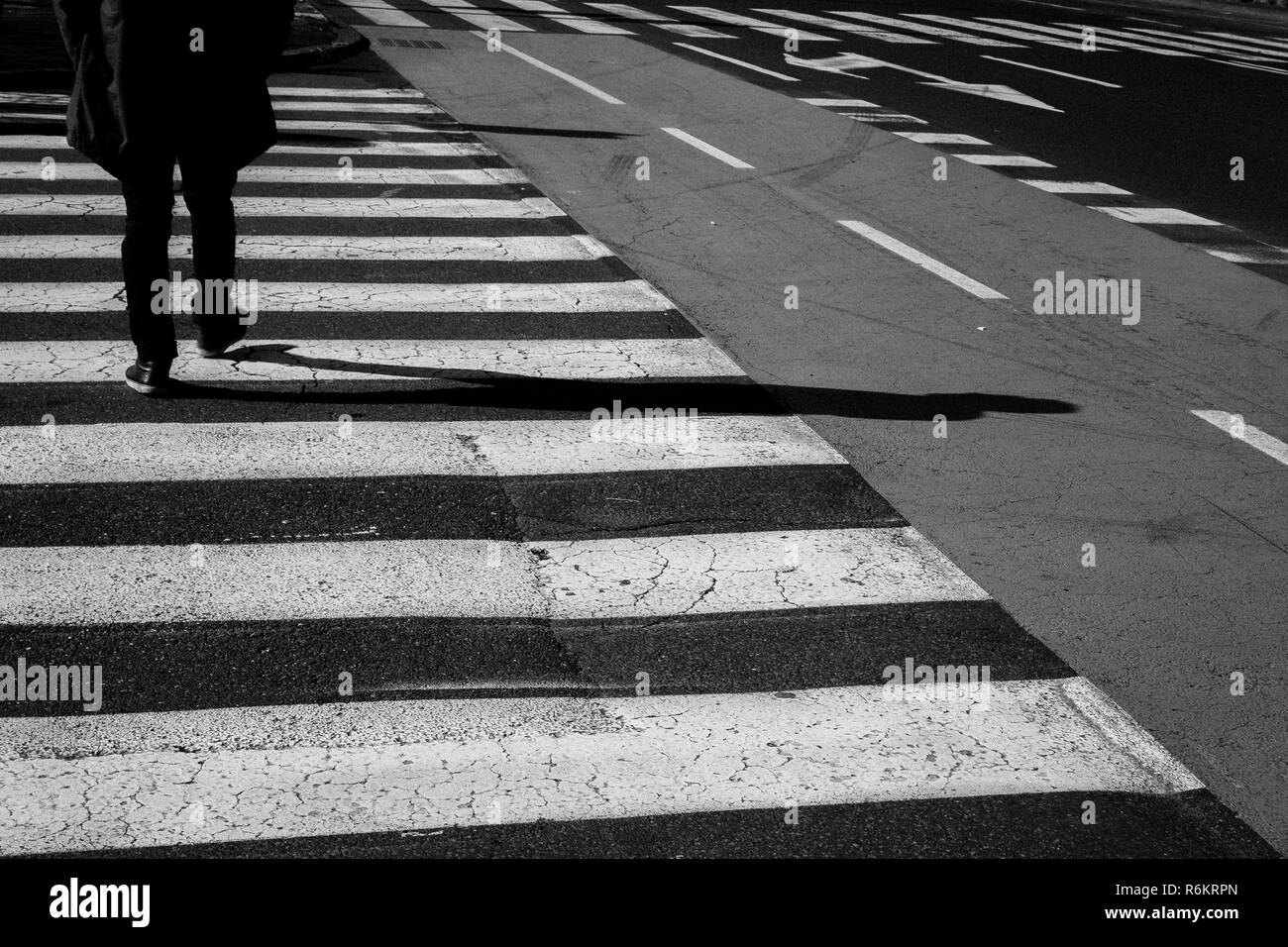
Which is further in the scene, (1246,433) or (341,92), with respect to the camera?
(341,92)

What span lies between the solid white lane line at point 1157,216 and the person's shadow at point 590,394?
15.1 ft

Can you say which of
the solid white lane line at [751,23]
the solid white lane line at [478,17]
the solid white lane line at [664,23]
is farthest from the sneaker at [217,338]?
the solid white lane line at [751,23]

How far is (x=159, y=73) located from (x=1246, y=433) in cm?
501

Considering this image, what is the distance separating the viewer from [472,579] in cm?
485

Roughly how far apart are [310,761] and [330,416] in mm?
2723

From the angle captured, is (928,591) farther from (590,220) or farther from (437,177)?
(437,177)

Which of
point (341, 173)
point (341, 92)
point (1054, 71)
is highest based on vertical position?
point (1054, 71)

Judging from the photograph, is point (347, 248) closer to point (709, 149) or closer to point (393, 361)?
point (393, 361)

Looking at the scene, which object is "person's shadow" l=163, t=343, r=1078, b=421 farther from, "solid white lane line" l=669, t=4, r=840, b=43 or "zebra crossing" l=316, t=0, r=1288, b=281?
"solid white lane line" l=669, t=4, r=840, b=43

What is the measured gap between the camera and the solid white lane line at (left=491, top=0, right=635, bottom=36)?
71.7 feet

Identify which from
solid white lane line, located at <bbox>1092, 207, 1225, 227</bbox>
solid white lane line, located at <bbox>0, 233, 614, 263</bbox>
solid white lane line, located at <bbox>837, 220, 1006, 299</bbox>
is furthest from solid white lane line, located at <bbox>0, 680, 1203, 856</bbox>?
solid white lane line, located at <bbox>1092, 207, 1225, 227</bbox>

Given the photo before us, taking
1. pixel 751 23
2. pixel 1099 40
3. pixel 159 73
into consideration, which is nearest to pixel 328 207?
pixel 159 73

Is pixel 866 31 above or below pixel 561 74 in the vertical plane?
above

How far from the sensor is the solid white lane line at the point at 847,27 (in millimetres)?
22889
